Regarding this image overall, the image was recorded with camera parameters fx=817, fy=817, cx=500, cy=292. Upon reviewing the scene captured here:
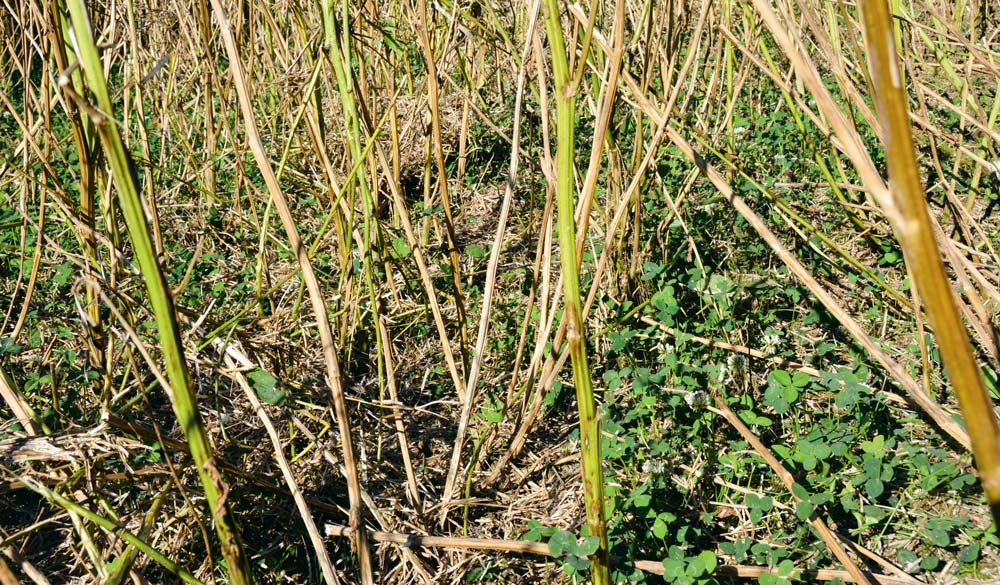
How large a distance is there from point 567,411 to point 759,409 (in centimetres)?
48

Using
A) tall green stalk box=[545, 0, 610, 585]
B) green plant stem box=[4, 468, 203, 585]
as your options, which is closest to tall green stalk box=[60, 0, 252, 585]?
green plant stem box=[4, 468, 203, 585]

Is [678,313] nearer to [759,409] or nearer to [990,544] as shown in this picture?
[759,409]

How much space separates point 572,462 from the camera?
200 centimetres

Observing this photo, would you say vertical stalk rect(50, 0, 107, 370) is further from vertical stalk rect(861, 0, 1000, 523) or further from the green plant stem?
vertical stalk rect(861, 0, 1000, 523)

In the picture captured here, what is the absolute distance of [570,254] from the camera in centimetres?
101

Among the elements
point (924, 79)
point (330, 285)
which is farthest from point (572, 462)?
point (924, 79)

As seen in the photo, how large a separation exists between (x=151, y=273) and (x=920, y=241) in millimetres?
706

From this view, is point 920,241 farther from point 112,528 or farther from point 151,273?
point 112,528

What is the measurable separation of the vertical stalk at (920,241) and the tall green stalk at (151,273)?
650 millimetres

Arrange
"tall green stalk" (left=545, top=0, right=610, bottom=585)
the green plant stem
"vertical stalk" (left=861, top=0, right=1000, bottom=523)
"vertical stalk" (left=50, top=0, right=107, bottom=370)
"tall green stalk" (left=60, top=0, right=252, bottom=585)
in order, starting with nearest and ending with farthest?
"vertical stalk" (left=861, top=0, right=1000, bottom=523) < "tall green stalk" (left=60, top=0, right=252, bottom=585) < "tall green stalk" (left=545, top=0, right=610, bottom=585) < the green plant stem < "vertical stalk" (left=50, top=0, right=107, bottom=370)

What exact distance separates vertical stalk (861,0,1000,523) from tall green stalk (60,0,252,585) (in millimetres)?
650

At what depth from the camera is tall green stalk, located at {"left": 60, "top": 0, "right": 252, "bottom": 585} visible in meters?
0.74

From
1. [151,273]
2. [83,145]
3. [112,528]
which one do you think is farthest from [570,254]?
[83,145]

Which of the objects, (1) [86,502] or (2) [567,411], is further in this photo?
(2) [567,411]
